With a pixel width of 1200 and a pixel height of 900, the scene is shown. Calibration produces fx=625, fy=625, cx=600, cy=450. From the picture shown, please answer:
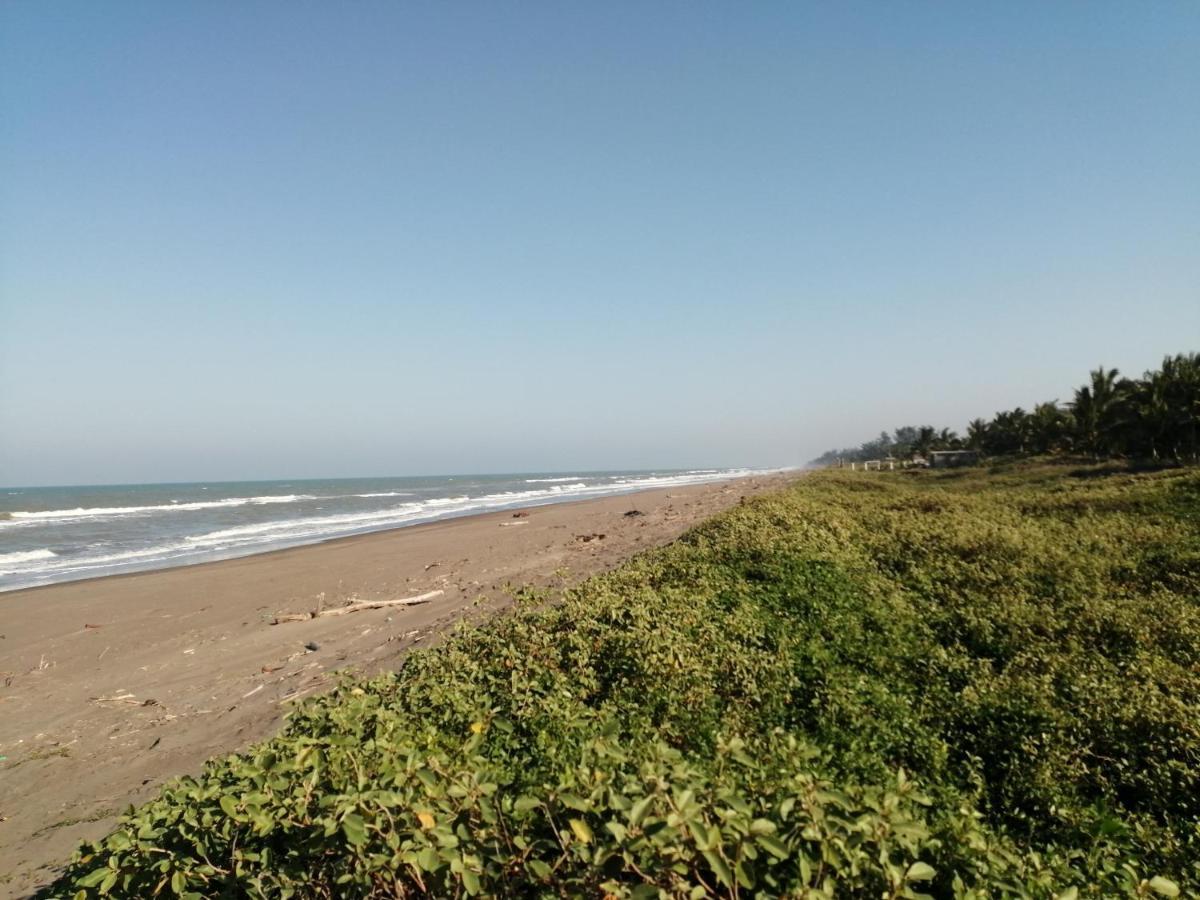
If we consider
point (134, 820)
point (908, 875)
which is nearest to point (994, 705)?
point (908, 875)

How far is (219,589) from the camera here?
16.3 metres

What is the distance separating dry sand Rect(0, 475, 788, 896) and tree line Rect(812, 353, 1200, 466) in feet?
108

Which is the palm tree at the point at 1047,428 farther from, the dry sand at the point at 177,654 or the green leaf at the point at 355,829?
the green leaf at the point at 355,829

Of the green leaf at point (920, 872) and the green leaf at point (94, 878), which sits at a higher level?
the green leaf at point (920, 872)

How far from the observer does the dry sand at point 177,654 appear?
19.5 ft

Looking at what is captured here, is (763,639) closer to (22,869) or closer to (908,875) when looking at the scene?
(908,875)

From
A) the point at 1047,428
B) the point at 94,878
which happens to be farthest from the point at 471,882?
the point at 1047,428

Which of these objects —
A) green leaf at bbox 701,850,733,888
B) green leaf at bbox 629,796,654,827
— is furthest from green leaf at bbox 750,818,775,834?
green leaf at bbox 629,796,654,827

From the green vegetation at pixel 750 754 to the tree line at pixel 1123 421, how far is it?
33.3 m

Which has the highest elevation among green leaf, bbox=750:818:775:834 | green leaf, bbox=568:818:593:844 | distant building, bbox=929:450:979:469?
distant building, bbox=929:450:979:469

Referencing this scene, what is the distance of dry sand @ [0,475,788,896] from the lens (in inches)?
235

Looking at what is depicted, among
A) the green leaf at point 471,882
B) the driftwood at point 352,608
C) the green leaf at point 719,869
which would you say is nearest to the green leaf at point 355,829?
the green leaf at point 471,882

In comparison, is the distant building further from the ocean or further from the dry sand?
the dry sand

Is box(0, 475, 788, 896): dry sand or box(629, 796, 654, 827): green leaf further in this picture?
box(0, 475, 788, 896): dry sand
